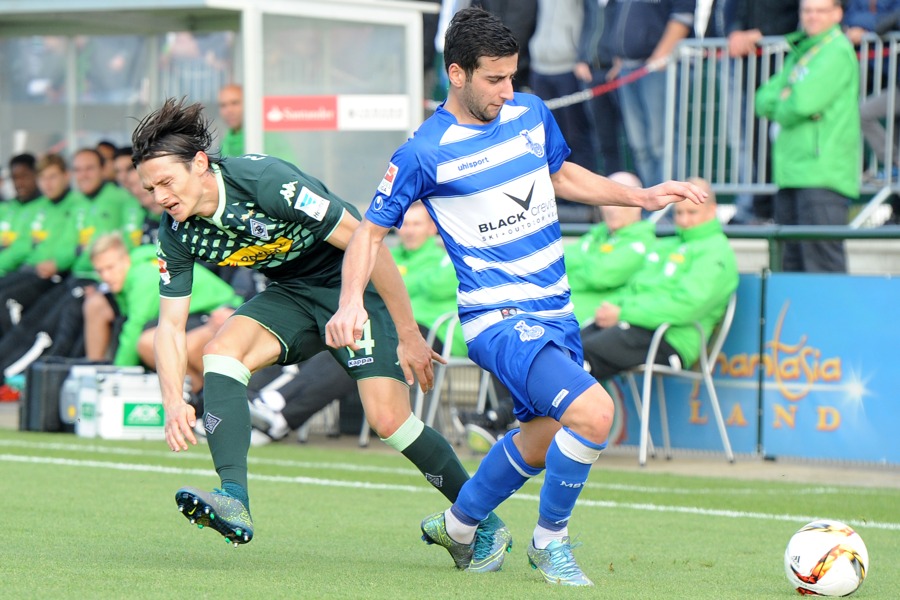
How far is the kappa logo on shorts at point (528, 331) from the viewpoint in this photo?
18.3 feet

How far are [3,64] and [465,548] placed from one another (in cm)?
1155

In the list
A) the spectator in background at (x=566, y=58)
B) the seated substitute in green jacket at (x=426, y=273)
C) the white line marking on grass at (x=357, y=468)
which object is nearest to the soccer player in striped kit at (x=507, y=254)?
the white line marking on grass at (x=357, y=468)

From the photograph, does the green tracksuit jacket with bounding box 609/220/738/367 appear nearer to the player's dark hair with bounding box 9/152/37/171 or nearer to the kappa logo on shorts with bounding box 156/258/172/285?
the kappa logo on shorts with bounding box 156/258/172/285

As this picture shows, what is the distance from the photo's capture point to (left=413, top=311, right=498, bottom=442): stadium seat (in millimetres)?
11125

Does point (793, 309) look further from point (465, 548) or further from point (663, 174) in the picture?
point (465, 548)

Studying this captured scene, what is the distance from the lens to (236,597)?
500 centimetres

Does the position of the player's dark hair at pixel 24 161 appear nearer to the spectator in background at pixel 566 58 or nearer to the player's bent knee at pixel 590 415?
the spectator in background at pixel 566 58

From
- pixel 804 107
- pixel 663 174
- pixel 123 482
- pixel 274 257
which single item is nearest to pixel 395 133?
pixel 663 174

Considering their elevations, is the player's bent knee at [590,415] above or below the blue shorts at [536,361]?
below

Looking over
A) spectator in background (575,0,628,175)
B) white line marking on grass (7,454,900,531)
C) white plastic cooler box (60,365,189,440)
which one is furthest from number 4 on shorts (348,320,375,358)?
spectator in background (575,0,628,175)

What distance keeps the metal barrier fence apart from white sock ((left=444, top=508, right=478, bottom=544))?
7151 mm

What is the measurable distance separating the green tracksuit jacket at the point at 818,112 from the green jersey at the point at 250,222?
19.0 feet

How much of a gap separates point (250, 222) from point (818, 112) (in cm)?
616

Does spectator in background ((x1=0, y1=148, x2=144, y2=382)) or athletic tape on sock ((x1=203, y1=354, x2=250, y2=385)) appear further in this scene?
spectator in background ((x1=0, y1=148, x2=144, y2=382))
